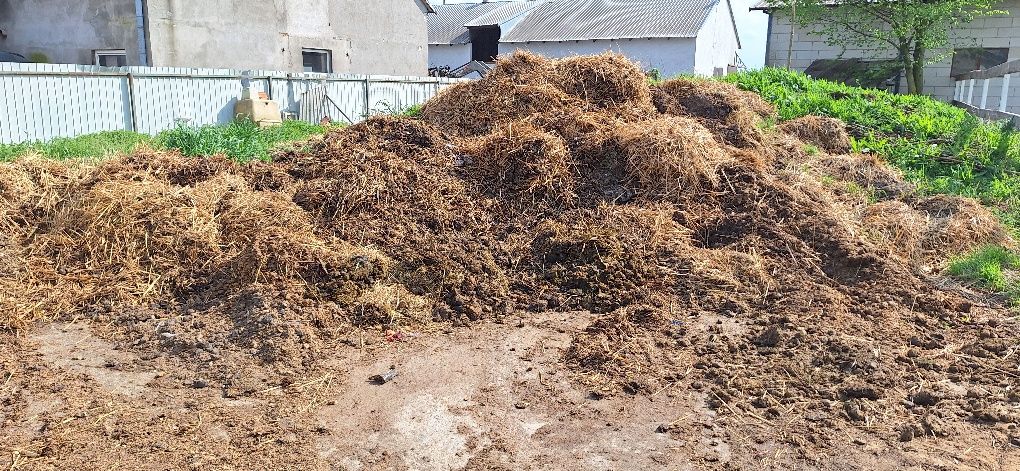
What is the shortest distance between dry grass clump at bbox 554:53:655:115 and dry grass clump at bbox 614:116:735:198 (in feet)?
4.28

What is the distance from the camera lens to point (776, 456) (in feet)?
10.2

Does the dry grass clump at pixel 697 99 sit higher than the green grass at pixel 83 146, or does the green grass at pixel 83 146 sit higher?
the dry grass clump at pixel 697 99

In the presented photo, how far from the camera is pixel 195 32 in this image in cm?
1557

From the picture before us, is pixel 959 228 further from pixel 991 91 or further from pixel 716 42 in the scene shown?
pixel 716 42

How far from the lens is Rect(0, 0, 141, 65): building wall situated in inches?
575

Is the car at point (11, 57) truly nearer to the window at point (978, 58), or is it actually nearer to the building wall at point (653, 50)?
the building wall at point (653, 50)

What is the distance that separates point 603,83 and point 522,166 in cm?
243

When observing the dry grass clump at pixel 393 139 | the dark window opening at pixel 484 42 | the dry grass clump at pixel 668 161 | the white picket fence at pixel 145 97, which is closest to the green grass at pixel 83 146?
the white picket fence at pixel 145 97

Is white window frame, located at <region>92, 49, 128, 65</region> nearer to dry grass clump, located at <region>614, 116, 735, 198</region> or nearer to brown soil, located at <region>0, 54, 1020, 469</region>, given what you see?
brown soil, located at <region>0, 54, 1020, 469</region>

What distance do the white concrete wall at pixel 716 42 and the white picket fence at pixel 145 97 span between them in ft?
60.2

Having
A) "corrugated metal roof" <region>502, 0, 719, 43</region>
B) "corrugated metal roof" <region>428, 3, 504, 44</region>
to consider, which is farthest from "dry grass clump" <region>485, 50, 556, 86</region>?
"corrugated metal roof" <region>428, 3, 504, 44</region>

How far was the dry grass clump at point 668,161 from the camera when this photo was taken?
6305mm

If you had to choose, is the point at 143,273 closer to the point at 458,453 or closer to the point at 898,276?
the point at 458,453

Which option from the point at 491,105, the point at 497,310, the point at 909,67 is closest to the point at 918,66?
the point at 909,67
